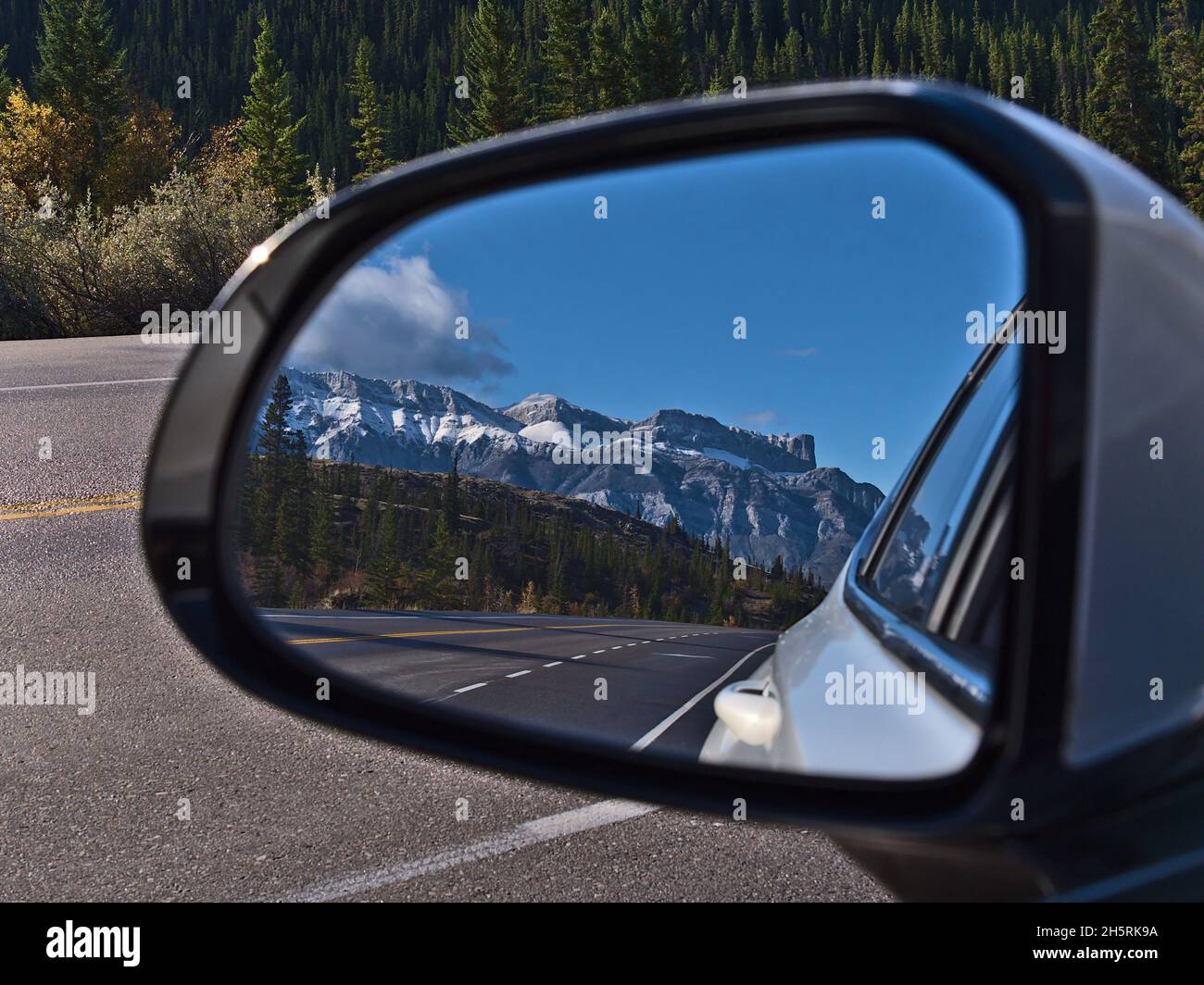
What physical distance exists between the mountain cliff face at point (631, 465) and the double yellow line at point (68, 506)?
6961mm

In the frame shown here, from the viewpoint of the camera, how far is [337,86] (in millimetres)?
113062

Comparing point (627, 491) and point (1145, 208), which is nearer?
point (1145, 208)

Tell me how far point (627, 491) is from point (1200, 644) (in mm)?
686

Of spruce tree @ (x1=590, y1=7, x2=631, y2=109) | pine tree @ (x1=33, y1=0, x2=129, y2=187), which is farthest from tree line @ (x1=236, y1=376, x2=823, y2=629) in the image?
pine tree @ (x1=33, y1=0, x2=129, y2=187)

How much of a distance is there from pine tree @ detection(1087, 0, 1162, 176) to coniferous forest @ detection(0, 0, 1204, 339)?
0.10 m

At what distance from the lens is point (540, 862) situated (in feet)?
11.1

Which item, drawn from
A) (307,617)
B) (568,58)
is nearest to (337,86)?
(568,58)

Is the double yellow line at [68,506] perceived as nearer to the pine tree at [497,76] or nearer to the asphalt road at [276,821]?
the asphalt road at [276,821]

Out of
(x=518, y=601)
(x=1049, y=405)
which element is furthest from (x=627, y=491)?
(x=1049, y=405)

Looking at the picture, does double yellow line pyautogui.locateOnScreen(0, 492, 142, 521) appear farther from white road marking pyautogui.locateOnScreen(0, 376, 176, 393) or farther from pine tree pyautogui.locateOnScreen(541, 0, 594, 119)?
pine tree pyautogui.locateOnScreen(541, 0, 594, 119)

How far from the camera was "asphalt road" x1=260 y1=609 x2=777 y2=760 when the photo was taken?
151cm

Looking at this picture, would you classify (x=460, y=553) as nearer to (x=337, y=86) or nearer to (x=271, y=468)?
(x=271, y=468)
